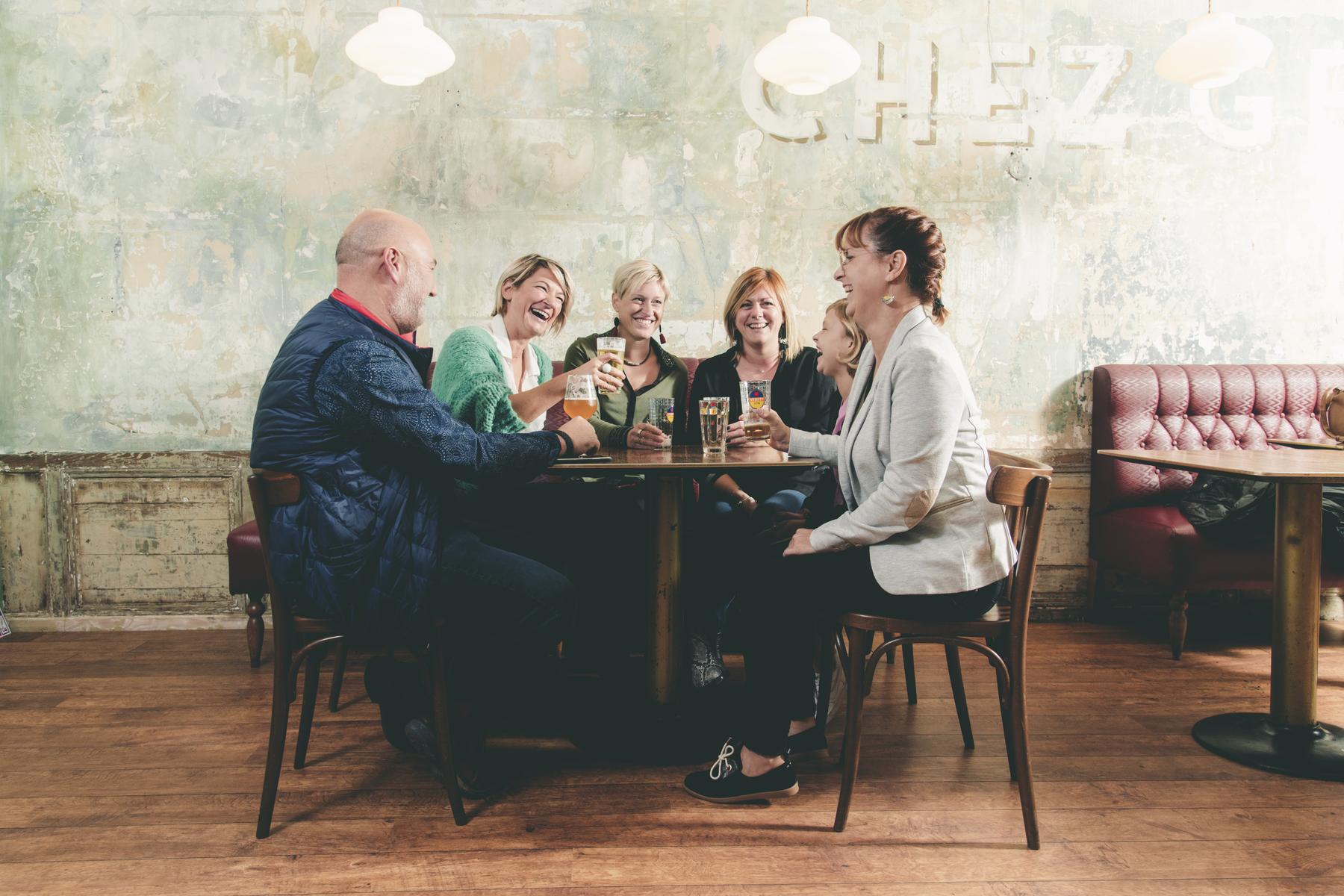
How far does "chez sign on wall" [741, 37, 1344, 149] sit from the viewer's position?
3799mm

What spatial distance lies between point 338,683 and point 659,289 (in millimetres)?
1701

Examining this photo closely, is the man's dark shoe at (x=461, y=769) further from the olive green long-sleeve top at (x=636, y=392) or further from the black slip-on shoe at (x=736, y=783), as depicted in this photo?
the olive green long-sleeve top at (x=636, y=392)

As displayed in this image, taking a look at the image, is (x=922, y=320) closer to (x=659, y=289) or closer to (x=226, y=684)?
(x=659, y=289)

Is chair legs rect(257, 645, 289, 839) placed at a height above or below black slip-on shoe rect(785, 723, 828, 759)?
Answer: above

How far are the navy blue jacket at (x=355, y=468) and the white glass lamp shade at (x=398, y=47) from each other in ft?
5.63

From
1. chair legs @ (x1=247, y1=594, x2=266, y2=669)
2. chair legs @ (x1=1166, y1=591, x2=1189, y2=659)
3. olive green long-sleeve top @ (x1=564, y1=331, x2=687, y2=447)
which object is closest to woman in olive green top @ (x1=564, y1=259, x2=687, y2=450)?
olive green long-sleeve top @ (x1=564, y1=331, x2=687, y2=447)

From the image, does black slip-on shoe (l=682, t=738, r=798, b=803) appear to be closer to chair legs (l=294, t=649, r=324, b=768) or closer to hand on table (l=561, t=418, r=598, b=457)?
hand on table (l=561, t=418, r=598, b=457)

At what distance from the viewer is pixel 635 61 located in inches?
148

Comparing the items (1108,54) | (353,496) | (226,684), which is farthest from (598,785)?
(1108,54)

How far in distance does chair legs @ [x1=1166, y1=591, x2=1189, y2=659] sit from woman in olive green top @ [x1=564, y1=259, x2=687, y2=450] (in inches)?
79.7

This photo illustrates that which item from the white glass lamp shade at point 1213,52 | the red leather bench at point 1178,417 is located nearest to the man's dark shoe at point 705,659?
the red leather bench at point 1178,417

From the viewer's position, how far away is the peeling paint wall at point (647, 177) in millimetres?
3684

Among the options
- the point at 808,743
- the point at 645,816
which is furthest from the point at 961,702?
the point at 645,816

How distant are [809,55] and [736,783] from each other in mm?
2500
